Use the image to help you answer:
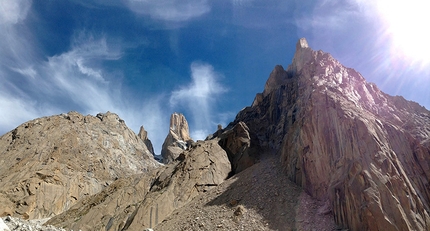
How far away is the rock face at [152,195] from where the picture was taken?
29.2m

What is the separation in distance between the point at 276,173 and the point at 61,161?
43484 mm

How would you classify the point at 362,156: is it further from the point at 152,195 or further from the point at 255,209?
the point at 152,195

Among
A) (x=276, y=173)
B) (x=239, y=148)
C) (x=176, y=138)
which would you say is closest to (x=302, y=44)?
(x=239, y=148)

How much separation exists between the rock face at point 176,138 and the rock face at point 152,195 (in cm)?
5176

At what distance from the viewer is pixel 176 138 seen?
10819cm

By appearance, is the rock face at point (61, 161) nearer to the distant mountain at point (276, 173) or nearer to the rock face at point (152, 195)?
the distant mountain at point (276, 173)

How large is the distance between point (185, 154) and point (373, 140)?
26.5 m

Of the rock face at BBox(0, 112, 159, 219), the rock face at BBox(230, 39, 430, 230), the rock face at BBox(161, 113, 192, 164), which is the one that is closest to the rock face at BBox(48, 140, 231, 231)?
the rock face at BBox(230, 39, 430, 230)

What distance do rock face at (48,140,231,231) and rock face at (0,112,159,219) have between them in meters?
11.0

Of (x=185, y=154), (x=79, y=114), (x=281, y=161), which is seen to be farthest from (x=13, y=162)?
(x=281, y=161)

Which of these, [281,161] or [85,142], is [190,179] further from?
[85,142]

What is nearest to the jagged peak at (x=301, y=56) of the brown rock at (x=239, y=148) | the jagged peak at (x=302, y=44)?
the jagged peak at (x=302, y=44)

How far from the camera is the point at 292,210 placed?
23375mm

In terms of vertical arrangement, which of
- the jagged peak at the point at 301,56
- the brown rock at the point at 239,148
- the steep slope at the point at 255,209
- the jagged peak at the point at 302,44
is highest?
the jagged peak at the point at 302,44
